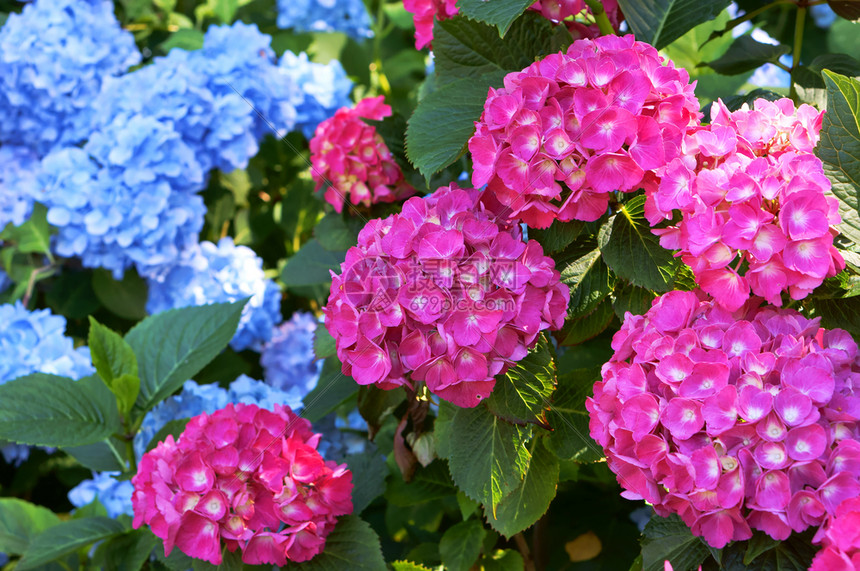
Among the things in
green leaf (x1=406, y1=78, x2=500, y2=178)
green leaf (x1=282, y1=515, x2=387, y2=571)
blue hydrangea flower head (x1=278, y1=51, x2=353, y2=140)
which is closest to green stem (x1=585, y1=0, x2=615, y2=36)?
green leaf (x1=406, y1=78, x2=500, y2=178)

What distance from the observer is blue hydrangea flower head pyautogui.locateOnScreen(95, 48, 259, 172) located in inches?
58.8

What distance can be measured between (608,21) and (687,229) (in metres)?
0.37

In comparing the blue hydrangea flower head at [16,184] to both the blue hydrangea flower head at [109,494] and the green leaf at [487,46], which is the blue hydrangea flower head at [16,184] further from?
the green leaf at [487,46]

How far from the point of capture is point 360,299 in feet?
2.26

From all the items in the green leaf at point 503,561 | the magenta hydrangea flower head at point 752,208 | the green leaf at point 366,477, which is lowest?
the green leaf at point 503,561

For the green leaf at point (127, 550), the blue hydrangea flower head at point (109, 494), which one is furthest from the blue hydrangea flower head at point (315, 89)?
the green leaf at point (127, 550)

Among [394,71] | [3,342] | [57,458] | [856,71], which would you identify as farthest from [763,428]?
[57,458]

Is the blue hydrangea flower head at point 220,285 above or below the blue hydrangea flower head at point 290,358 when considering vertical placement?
above

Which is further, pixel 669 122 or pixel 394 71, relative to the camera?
pixel 394 71

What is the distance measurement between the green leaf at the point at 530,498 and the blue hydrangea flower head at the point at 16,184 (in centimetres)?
124

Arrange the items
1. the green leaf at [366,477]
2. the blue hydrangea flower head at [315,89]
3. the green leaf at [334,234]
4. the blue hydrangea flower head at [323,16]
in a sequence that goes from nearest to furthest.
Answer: the green leaf at [366,477]
the green leaf at [334,234]
the blue hydrangea flower head at [315,89]
the blue hydrangea flower head at [323,16]

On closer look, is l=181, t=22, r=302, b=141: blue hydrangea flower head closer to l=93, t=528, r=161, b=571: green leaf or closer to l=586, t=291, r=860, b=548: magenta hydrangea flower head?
l=93, t=528, r=161, b=571: green leaf

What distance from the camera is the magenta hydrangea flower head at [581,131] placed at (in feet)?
2.20

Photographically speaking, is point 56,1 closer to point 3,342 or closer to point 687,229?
point 3,342
